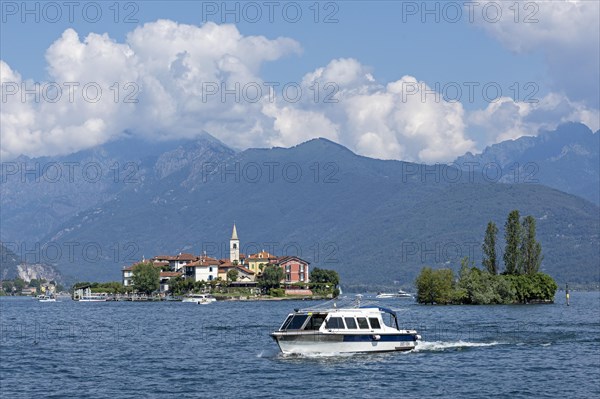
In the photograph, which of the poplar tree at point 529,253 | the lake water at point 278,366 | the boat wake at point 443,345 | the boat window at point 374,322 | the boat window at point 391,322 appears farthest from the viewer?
the poplar tree at point 529,253

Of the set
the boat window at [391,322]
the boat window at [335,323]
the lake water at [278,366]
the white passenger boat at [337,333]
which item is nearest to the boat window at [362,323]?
the white passenger boat at [337,333]

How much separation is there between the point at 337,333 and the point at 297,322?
3270 millimetres

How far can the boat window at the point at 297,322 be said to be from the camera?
7519cm

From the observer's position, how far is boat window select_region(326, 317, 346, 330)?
246ft

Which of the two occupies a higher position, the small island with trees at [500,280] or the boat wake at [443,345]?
the small island with trees at [500,280]

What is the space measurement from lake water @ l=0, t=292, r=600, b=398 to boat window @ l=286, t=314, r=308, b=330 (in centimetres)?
241

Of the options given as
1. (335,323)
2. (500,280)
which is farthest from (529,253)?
(335,323)

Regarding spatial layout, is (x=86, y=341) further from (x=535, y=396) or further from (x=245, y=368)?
(x=535, y=396)

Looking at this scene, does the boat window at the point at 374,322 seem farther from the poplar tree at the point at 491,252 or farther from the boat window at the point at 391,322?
the poplar tree at the point at 491,252

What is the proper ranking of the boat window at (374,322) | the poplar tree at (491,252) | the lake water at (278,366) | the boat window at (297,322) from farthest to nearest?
the poplar tree at (491,252)
the boat window at (374,322)
the boat window at (297,322)
the lake water at (278,366)

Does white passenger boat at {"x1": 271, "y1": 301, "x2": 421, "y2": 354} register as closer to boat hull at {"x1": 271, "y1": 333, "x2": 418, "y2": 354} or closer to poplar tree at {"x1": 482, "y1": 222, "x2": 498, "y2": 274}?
boat hull at {"x1": 271, "y1": 333, "x2": 418, "y2": 354}

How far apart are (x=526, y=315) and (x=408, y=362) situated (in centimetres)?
7030

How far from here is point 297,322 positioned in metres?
75.4

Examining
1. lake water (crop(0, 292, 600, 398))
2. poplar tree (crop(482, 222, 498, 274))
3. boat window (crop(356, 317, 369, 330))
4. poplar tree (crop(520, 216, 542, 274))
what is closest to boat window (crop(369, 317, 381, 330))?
boat window (crop(356, 317, 369, 330))
